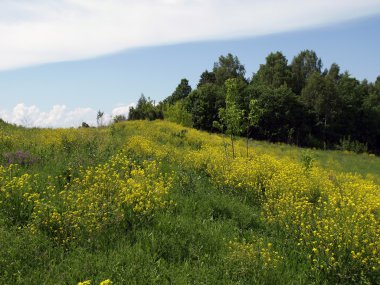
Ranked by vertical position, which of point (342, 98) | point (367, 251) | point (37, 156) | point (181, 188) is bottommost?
point (367, 251)

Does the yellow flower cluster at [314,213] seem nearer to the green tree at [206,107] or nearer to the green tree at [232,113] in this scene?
the green tree at [232,113]

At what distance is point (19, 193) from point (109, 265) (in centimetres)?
268

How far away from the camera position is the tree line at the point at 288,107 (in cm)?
5091

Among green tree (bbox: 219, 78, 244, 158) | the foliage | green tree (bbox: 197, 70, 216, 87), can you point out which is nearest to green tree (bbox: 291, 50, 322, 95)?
the foliage

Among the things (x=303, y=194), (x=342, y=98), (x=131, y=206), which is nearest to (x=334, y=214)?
(x=303, y=194)

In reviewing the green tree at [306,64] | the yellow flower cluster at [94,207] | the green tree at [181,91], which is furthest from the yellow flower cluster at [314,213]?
the green tree at [306,64]

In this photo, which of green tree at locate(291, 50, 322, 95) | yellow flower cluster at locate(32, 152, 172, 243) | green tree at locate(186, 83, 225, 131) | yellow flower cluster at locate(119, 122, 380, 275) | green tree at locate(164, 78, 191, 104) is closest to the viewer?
yellow flower cluster at locate(119, 122, 380, 275)

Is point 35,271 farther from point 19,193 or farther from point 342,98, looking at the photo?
point 342,98

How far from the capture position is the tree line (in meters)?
50.9

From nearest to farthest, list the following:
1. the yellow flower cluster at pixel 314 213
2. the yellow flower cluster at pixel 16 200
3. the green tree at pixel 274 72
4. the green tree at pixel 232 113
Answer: the yellow flower cluster at pixel 314 213 < the yellow flower cluster at pixel 16 200 < the green tree at pixel 232 113 < the green tree at pixel 274 72

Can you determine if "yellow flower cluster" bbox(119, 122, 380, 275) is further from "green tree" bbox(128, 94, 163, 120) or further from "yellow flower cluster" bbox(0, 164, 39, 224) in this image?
"green tree" bbox(128, 94, 163, 120)

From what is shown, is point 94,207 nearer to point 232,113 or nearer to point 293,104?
point 232,113

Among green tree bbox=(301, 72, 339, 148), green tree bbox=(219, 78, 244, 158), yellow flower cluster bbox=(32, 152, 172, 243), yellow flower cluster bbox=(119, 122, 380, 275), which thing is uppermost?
green tree bbox=(301, 72, 339, 148)

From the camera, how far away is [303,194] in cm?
1041
